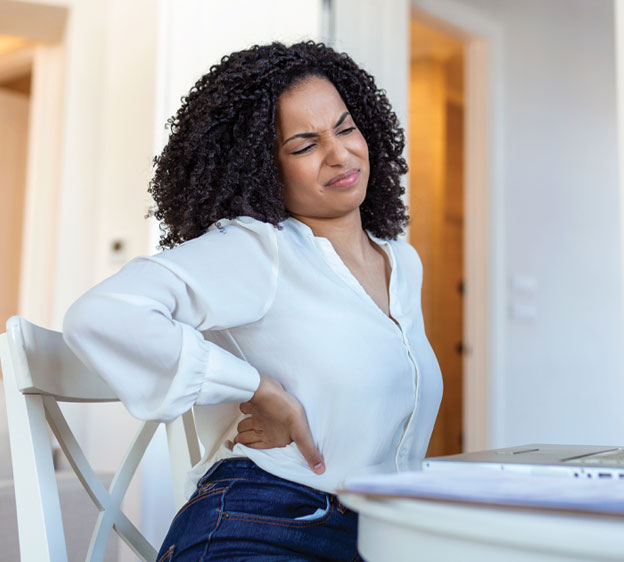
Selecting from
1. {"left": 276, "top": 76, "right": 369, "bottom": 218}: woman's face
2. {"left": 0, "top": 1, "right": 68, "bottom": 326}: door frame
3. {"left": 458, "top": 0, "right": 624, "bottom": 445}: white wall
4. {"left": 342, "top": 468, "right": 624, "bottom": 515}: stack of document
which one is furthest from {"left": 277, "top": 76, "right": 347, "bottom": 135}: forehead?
{"left": 458, "top": 0, "right": 624, "bottom": 445}: white wall

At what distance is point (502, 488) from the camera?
571mm

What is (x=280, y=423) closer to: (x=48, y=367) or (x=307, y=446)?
(x=307, y=446)

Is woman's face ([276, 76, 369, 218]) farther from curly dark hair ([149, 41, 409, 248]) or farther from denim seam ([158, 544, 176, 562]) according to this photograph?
denim seam ([158, 544, 176, 562])

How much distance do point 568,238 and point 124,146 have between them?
102 inches

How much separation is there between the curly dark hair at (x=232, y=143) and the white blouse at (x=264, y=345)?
0.07m

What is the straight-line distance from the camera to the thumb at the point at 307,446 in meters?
1.03

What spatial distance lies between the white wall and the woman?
2871 mm

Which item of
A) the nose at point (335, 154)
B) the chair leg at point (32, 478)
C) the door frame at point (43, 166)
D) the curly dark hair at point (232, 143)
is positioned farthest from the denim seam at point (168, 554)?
the door frame at point (43, 166)

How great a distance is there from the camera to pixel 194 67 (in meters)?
2.88

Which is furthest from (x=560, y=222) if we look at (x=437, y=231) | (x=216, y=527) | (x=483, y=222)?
(x=216, y=527)

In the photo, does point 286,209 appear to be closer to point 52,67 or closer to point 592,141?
point 52,67

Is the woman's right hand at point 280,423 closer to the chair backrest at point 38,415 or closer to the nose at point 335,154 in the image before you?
the chair backrest at point 38,415

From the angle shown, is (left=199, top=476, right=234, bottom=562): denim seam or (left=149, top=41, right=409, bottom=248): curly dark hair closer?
(left=199, top=476, right=234, bottom=562): denim seam

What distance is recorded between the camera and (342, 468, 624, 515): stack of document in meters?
0.52
